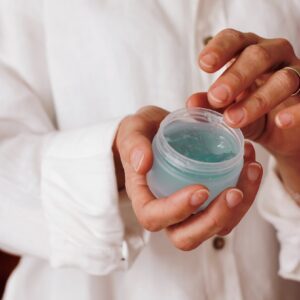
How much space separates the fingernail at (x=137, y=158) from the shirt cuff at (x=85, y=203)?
0.12 m

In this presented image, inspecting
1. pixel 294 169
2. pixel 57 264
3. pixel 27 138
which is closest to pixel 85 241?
pixel 57 264

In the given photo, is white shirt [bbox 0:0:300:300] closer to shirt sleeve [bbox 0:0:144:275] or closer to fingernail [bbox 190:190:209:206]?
shirt sleeve [bbox 0:0:144:275]

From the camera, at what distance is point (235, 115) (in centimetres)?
43

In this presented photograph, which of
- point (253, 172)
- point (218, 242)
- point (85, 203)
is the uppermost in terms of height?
point (253, 172)

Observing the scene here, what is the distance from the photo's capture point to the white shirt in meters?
0.61

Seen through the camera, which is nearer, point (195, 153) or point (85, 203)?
point (195, 153)

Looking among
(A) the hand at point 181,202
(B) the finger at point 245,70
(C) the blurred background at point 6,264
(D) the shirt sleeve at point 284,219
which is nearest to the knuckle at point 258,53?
(B) the finger at point 245,70

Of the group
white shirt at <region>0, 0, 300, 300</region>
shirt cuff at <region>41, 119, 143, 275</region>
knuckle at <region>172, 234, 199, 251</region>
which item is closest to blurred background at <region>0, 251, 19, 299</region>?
white shirt at <region>0, 0, 300, 300</region>

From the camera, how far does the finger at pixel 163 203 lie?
383 millimetres

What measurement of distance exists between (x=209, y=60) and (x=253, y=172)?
0.12 metres

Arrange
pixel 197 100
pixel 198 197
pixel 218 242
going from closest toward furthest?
pixel 198 197 < pixel 197 100 < pixel 218 242

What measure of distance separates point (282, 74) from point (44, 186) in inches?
12.4

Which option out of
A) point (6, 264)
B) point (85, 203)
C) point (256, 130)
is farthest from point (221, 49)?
point (6, 264)

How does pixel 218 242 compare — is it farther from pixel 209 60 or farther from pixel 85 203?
pixel 209 60
